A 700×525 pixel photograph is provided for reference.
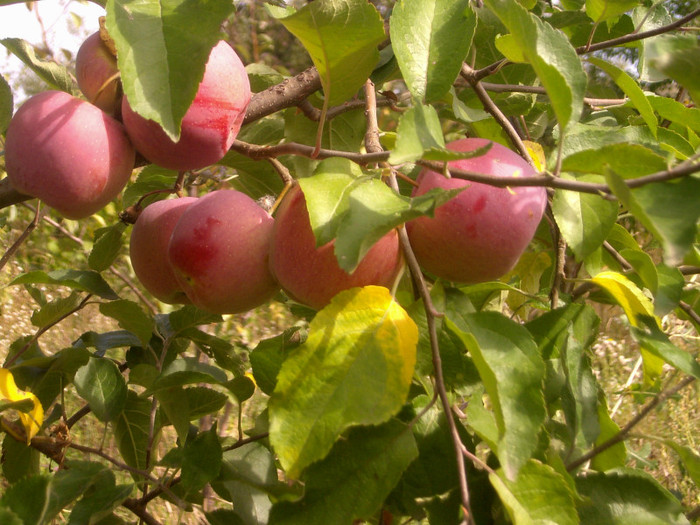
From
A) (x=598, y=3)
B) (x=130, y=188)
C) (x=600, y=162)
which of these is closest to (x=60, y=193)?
(x=130, y=188)

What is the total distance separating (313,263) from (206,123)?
147mm

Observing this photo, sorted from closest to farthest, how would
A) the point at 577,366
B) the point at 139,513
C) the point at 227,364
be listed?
the point at 577,366 < the point at 139,513 < the point at 227,364

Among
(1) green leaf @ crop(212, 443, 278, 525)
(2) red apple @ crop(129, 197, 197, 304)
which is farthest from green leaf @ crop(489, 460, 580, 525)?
(2) red apple @ crop(129, 197, 197, 304)

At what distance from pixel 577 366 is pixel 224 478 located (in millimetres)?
330

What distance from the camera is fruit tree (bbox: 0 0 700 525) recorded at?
37 cm

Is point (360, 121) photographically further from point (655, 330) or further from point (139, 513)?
point (139, 513)

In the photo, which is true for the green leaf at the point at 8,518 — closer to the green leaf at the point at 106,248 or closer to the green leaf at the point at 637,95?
the green leaf at the point at 106,248

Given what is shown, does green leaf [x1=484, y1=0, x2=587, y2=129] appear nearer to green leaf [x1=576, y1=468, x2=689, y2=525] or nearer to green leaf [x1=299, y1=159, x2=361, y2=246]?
green leaf [x1=299, y1=159, x2=361, y2=246]

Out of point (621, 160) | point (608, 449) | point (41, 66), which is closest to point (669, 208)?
point (621, 160)

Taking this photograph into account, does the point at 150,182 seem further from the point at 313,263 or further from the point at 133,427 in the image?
the point at 313,263

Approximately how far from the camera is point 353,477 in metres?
0.41

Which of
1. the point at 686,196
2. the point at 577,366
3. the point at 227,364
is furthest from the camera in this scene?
the point at 227,364

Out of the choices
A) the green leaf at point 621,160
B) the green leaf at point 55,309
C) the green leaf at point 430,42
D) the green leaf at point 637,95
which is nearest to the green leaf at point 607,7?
the green leaf at point 637,95

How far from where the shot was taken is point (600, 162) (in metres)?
0.38
